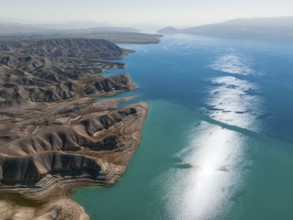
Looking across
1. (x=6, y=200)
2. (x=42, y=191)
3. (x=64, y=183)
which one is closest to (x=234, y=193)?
(x=64, y=183)

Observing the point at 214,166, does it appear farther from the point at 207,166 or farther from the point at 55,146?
the point at 55,146

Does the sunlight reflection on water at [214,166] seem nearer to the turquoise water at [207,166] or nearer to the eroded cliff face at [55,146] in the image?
the turquoise water at [207,166]

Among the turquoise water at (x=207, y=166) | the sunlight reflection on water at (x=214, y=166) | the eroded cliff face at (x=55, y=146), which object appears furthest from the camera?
the eroded cliff face at (x=55, y=146)

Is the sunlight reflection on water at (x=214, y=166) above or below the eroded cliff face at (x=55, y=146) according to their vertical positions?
below

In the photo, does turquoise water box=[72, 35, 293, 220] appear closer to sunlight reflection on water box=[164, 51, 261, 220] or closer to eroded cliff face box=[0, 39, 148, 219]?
sunlight reflection on water box=[164, 51, 261, 220]

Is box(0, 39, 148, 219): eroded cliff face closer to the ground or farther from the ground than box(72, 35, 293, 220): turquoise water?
farther from the ground

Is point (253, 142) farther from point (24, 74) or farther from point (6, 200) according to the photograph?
point (24, 74)

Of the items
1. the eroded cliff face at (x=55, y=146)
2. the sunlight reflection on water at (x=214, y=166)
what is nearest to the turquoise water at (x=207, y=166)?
the sunlight reflection on water at (x=214, y=166)

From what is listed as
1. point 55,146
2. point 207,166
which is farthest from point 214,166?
point 55,146

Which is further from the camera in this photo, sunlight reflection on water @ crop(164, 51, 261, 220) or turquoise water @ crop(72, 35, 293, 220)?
sunlight reflection on water @ crop(164, 51, 261, 220)

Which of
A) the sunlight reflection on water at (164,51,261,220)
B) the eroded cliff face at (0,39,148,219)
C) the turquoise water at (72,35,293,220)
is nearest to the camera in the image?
the turquoise water at (72,35,293,220)

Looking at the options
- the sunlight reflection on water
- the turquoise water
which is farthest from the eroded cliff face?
the sunlight reflection on water
